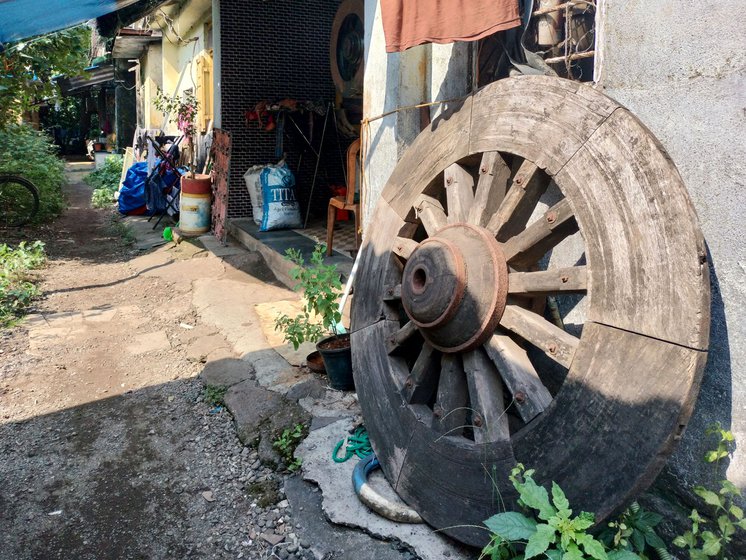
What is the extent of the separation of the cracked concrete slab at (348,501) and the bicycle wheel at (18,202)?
941 centimetres

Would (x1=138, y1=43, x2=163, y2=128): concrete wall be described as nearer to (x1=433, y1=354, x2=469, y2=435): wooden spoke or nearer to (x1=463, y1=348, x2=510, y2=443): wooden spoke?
(x1=433, y1=354, x2=469, y2=435): wooden spoke

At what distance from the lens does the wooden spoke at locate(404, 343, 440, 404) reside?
3270 millimetres

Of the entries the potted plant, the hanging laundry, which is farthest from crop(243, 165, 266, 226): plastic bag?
the hanging laundry

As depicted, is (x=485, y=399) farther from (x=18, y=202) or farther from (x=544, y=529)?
(x=18, y=202)

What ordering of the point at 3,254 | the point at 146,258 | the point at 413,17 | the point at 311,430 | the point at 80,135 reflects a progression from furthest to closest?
1. the point at 80,135
2. the point at 146,258
3. the point at 3,254
4. the point at 311,430
5. the point at 413,17

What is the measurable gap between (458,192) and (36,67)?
29.9ft

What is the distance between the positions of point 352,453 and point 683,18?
277cm

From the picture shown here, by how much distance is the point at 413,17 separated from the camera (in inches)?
147

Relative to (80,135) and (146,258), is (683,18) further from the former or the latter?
(80,135)

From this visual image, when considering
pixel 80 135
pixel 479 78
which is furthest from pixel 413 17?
pixel 80 135

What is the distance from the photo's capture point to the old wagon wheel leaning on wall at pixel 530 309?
2.23 meters

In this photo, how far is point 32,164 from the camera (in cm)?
1207

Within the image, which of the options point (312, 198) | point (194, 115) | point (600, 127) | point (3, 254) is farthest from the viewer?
point (194, 115)

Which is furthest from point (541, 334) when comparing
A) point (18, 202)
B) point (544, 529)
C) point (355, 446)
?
point (18, 202)
